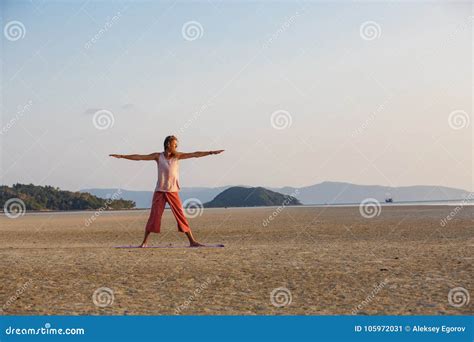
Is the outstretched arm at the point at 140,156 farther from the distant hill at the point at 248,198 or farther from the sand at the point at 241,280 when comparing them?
the distant hill at the point at 248,198

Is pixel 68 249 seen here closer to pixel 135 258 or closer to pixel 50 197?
pixel 135 258

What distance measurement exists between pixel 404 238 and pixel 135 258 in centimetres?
847

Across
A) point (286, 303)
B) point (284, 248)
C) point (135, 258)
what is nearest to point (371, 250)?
point (284, 248)

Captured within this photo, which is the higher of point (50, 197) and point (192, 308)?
point (50, 197)

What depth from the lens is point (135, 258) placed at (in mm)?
13094

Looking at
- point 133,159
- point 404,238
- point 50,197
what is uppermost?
point 50,197

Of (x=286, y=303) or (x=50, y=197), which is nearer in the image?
(x=286, y=303)
